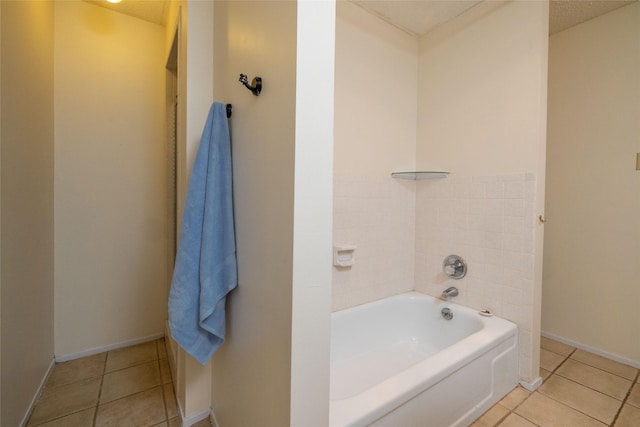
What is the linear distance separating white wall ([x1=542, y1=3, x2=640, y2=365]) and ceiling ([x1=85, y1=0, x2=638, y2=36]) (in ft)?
0.40

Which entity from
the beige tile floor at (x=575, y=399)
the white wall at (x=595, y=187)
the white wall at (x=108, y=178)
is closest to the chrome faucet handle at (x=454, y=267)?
the beige tile floor at (x=575, y=399)

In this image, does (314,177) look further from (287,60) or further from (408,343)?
(408,343)

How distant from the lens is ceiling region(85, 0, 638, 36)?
191cm

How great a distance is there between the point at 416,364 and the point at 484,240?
41.5 inches

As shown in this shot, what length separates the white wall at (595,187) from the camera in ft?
6.35

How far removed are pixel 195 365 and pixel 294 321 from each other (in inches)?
38.2

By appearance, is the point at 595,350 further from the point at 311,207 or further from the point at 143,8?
the point at 143,8

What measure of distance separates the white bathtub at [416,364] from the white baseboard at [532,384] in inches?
2.4

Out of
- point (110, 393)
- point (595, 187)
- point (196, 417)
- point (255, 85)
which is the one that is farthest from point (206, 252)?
point (595, 187)

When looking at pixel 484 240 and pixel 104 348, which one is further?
pixel 104 348

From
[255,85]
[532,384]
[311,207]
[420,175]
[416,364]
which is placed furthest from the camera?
[420,175]

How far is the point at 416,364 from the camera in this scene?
4.33ft

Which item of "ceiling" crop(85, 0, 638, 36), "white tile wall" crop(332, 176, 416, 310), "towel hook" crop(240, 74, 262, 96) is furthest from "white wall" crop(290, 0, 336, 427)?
"ceiling" crop(85, 0, 638, 36)

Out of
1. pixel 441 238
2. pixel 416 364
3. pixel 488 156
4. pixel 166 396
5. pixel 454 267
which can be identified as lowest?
pixel 166 396
